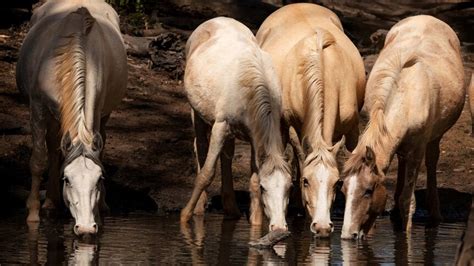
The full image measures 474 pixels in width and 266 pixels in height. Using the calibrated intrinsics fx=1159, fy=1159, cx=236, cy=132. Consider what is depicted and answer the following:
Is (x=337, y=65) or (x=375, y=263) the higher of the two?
(x=337, y=65)

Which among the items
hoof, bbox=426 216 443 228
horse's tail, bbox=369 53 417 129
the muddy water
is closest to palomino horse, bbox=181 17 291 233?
the muddy water

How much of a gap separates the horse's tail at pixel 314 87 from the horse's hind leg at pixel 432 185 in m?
1.88

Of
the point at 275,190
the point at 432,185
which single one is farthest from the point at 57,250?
the point at 432,185

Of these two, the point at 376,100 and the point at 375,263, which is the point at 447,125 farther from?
the point at 375,263

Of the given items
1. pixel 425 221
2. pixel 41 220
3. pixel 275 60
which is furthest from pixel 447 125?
pixel 41 220

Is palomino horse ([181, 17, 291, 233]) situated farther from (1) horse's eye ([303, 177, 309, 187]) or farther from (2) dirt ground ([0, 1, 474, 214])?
(2) dirt ground ([0, 1, 474, 214])

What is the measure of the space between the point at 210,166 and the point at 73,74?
176cm

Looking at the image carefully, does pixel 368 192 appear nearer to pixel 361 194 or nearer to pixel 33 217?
pixel 361 194

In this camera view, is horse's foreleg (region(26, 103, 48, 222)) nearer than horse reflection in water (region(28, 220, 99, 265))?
No

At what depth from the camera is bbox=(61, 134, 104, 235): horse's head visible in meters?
9.02

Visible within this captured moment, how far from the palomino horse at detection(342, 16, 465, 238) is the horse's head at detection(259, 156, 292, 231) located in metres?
0.62

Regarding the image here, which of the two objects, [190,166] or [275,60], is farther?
[190,166]

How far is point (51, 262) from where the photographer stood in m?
8.09

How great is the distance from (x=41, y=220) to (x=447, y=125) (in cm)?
417
